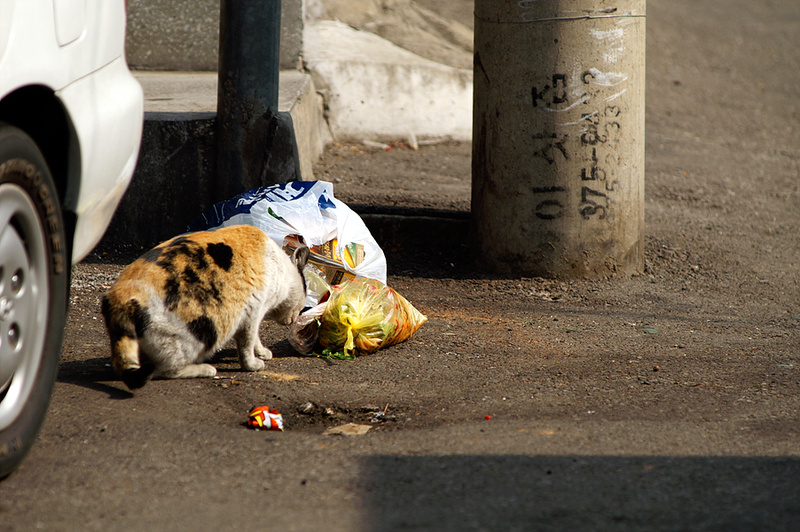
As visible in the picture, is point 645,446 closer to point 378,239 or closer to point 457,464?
point 457,464

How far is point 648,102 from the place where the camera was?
11.5 metres

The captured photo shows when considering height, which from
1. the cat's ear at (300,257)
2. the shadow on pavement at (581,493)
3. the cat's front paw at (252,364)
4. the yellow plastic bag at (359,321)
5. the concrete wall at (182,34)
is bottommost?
the shadow on pavement at (581,493)

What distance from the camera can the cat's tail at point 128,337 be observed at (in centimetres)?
312

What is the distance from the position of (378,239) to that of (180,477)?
11.0 feet

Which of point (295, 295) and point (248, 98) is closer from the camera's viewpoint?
point (295, 295)

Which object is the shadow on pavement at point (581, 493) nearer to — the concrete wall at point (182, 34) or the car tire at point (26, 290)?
the car tire at point (26, 290)

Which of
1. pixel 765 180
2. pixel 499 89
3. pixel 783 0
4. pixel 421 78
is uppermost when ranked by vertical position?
pixel 783 0

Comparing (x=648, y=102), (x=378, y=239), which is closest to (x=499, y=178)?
(x=378, y=239)

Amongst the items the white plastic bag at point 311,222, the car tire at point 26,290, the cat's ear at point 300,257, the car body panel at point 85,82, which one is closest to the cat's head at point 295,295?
the cat's ear at point 300,257

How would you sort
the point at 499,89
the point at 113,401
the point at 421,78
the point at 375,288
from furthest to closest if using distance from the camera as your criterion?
the point at 421,78
the point at 499,89
the point at 375,288
the point at 113,401

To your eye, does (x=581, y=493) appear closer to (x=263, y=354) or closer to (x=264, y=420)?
(x=264, y=420)

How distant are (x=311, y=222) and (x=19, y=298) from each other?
2.15m

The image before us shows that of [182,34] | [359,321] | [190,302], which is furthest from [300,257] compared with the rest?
[182,34]

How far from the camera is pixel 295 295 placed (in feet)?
12.7
